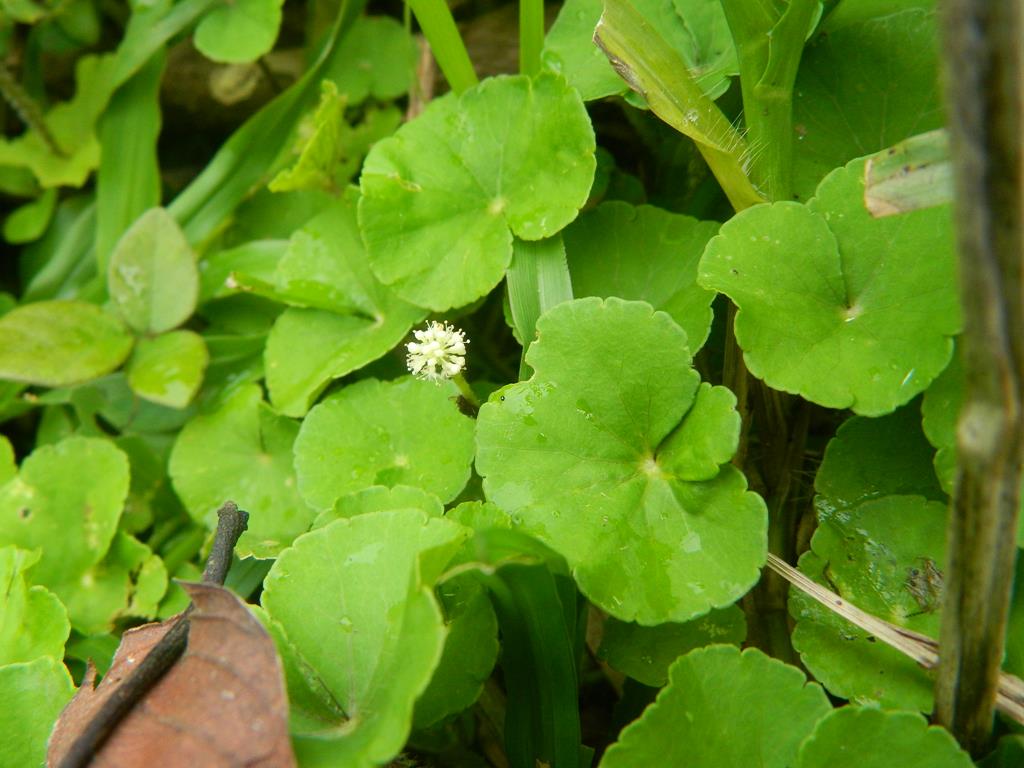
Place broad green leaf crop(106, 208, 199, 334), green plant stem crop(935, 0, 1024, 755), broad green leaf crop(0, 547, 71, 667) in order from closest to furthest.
Answer: green plant stem crop(935, 0, 1024, 755)
broad green leaf crop(0, 547, 71, 667)
broad green leaf crop(106, 208, 199, 334)

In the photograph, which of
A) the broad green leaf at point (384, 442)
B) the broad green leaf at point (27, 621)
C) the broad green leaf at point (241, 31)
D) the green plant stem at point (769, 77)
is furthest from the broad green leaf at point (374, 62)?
the broad green leaf at point (27, 621)

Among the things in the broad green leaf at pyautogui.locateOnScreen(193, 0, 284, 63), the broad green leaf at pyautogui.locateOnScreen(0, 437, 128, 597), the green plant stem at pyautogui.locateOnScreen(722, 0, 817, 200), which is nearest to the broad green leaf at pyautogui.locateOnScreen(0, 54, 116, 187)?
the broad green leaf at pyautogui.locateOnScreen(193, 0, 284, 63)

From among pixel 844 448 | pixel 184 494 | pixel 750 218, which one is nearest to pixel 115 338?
pixel 184 494

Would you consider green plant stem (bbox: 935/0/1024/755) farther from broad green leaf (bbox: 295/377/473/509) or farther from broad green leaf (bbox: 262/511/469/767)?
broad green leaf (bbox: 295/377/473/509)

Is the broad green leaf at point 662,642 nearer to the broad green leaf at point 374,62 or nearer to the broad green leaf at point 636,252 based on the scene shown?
the broad green leaf at point 636,252

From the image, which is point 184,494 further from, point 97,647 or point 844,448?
point 844,448
